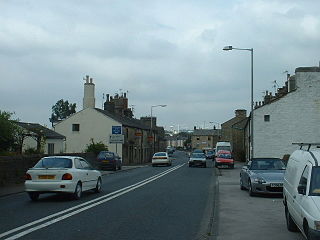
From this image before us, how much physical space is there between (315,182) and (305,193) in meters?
0.30

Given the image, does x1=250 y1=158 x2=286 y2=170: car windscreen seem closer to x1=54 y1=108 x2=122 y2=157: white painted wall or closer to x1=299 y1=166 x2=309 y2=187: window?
x1=299 y1=166 x2=309 y2=187: window

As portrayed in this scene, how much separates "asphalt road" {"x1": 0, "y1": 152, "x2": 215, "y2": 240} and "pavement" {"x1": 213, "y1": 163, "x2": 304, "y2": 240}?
426 mm

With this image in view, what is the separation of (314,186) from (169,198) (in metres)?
9.27

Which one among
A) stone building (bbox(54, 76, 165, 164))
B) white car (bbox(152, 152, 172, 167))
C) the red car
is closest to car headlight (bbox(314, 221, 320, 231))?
the red car

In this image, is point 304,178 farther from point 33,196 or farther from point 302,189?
point 33,196

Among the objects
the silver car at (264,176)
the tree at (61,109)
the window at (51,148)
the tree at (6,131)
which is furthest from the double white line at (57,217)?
the tree at (61,109)

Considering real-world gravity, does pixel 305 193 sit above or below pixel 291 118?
below

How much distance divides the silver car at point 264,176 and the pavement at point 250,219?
0.34m

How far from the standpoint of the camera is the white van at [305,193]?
22.4 ft

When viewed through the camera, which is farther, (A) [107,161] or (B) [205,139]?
(B) [205,139]

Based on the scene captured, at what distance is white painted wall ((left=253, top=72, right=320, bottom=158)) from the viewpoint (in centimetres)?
4316

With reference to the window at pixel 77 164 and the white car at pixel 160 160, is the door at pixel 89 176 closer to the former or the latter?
the window at pixel 77 164

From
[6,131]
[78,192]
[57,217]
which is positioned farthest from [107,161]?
[57,217]

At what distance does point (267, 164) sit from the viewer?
61.0 ft
